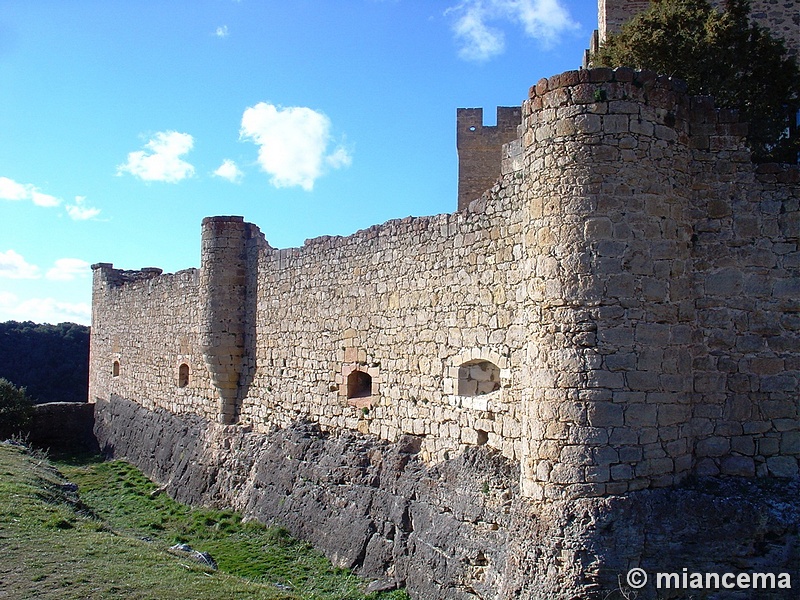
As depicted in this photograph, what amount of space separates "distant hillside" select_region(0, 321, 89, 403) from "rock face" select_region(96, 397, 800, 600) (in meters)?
25.4

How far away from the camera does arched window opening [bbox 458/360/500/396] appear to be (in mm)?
8719

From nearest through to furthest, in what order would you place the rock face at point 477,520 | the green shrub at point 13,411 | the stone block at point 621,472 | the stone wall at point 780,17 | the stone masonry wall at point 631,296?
the rock face at point 477,520
the stone block at point 621,472
the stone masonry wall at point 631,296
the stone wall at point 780,17
the green shrub at point 13,411

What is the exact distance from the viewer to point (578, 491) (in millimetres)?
6691

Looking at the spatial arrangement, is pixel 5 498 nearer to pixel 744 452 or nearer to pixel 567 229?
pixel 567 229

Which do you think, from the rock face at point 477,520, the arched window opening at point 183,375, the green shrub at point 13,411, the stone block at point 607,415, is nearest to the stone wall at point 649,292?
the stone block at point 607,415

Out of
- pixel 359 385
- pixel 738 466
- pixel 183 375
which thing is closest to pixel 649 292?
pixel 738 466

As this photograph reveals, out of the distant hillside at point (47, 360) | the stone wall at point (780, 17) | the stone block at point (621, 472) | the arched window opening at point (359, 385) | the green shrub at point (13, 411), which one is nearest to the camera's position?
the stone block at point (621, 472)

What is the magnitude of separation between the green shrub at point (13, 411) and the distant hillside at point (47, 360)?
1307 cm

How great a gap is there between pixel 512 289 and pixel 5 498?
7.26 metres

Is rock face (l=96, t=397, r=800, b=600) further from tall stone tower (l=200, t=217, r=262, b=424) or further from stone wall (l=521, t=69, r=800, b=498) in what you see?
tall stone tower (l=200, t=217, r=262, b=424)

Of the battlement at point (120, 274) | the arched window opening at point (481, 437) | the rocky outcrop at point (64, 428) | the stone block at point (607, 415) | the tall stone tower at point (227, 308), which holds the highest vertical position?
the battlement at point (120, 274)

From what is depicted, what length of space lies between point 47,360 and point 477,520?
115 feet

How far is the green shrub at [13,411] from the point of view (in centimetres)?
2134

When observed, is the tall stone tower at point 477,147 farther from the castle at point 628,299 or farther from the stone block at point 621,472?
the stone block at point 621,472
